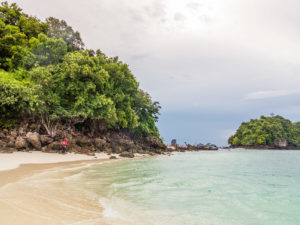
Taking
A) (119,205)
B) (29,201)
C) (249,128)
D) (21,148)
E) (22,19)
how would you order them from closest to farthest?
(29,201)
(119,205)
(21,148)
(22,19)
(249,128)

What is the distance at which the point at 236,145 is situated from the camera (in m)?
121

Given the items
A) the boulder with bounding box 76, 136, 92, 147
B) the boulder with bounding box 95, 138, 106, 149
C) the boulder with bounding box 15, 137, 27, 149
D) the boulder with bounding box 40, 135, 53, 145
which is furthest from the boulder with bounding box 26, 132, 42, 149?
the boulder with bounding box 95, 138, 106, 149

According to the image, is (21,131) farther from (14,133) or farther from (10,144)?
(10,144)

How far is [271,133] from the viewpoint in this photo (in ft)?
304

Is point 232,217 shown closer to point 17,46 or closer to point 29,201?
point 29,201

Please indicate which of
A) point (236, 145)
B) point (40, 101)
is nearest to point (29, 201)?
point (40, 101)

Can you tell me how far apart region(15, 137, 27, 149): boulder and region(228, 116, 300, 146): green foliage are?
9818 cm

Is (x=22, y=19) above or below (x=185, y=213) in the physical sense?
above

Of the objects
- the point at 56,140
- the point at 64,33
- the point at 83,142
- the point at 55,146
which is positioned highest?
the point at 64,33

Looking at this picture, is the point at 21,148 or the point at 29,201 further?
the point at 21,148

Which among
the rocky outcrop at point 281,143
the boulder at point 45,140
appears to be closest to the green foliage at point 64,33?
the boulder at point 45,140

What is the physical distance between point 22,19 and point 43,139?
58.6ft

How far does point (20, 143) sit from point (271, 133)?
10334 cm

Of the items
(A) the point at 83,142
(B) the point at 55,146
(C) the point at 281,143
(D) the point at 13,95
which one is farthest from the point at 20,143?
(C) the point at 281,143
